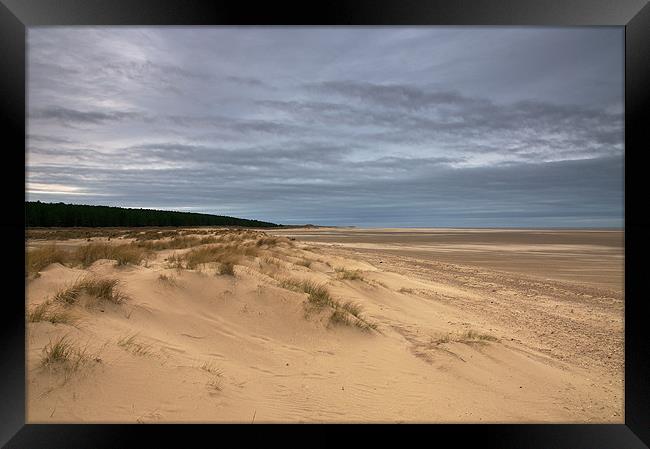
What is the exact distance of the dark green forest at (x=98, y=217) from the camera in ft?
176

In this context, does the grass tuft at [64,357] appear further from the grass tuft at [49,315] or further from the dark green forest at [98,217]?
the dark green forest at [98,217]

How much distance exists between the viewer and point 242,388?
380 centimetres

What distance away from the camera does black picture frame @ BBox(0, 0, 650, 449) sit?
126 inches

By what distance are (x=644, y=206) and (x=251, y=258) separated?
31.6 ft

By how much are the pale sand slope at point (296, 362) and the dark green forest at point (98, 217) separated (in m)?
46.9

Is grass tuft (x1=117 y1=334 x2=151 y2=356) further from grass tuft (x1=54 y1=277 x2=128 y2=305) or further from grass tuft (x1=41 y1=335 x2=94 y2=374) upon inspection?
grass tuft (x1=54 y1=277 x2=128 y2=305)

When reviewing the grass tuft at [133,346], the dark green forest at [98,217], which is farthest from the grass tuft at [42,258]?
the dark green forest at [98,217]

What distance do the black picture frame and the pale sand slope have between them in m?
0.19

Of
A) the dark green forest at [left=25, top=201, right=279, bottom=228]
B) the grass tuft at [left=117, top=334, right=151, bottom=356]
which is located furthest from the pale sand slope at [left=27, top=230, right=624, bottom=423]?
the dark green forest at [left=25, top=201, right=279, bottom=228]

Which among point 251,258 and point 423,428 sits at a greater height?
point 251,258

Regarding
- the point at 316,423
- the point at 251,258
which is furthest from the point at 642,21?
the point at 251,258

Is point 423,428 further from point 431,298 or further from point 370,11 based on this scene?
point 431,298

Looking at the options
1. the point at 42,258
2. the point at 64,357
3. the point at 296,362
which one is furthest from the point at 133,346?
the point at 42,258

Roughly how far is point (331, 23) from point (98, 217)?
226 feet
